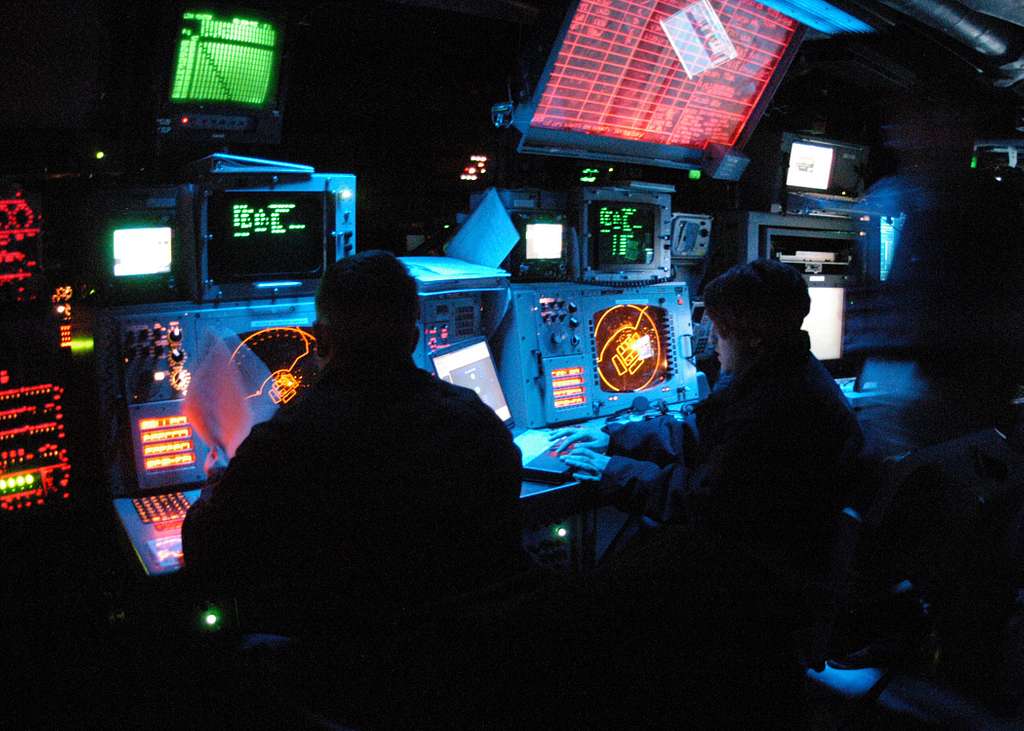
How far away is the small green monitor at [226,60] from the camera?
2627 millimetres

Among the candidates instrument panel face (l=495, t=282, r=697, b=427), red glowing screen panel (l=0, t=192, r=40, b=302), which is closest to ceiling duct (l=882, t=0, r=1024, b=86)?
instrument panel face (l=495, t=282, r=697, b=427)

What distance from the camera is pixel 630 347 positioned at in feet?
12.6

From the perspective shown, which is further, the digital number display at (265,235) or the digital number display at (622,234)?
the digital number display at (622,234)

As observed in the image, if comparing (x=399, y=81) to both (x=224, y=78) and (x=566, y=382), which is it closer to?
(x=224, y=78)

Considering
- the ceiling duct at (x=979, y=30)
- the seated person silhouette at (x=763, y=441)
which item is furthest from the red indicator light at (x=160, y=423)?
the ceiling duct at (x=979, y=30)

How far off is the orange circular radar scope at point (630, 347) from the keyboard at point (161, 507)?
1.93m

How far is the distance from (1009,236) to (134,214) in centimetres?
300

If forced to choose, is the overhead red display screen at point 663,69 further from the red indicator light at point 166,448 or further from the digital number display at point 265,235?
the red indicator light at point 166,448

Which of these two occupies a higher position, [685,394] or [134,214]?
[134,214]

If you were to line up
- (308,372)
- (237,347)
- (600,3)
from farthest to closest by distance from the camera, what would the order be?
(600,3)
(308,372)
(237,347)

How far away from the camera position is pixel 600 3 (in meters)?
3.13

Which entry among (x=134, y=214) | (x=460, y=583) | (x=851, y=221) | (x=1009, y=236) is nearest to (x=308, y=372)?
(x=134, y=214)

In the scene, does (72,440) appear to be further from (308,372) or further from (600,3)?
(600,3)

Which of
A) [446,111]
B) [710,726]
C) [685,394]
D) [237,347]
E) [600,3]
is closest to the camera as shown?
[710,726]
